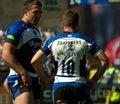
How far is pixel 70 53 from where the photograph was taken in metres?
6.57

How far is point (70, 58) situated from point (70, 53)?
0.06 meters

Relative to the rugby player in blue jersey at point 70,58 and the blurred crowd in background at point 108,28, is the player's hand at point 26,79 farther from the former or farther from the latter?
the blurred crowd in background at point 108,28

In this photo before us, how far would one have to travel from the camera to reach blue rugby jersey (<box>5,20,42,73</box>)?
705cm

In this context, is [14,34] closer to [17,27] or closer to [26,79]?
[17,27]

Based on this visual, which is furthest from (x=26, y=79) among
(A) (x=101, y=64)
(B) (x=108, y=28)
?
(B) (x=108, y=28)

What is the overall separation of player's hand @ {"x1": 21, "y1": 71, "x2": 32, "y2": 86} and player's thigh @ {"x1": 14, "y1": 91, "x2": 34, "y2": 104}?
0.13 meters

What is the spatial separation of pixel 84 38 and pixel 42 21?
2928cm

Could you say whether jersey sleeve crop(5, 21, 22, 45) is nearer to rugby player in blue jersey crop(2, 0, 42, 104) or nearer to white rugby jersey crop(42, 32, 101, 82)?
rugby player in blue jersey crop(2, 0, 42, 104)

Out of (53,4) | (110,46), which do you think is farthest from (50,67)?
(53,4)

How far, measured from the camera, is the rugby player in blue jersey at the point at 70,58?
6.57 metres

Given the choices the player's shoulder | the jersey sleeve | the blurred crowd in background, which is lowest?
the blurred crowd in background

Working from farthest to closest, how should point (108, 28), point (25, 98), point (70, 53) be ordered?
point (108, 28) → point (25, 98) → point (70, 53)

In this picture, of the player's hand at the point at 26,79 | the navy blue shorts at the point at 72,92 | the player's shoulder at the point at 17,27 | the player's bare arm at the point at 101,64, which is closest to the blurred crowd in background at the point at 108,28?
the player's shoulder at the point at 17,27

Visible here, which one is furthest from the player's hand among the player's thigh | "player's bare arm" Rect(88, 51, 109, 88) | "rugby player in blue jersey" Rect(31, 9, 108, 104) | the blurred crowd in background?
the blurred crowd in background
